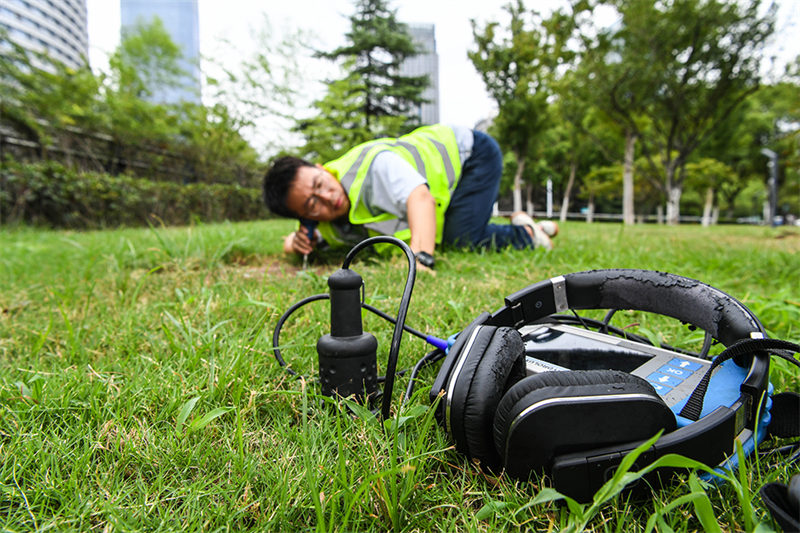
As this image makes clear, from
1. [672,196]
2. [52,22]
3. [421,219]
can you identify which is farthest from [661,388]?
[52,22]

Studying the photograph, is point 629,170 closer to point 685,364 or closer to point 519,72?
point 519,72

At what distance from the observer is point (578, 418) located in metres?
0.55

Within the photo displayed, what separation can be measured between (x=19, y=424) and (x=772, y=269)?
3.83 metres

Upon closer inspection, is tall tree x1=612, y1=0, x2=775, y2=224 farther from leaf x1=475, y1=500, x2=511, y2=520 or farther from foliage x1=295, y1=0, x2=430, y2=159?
leaf x1=475, y1=500, x2=511, y2=520

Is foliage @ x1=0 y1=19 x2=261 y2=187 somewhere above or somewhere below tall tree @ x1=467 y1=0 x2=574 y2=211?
below

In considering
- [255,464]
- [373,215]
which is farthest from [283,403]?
[373,215]

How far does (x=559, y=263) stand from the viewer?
107 inches

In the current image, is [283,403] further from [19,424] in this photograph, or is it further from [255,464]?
[19,424]

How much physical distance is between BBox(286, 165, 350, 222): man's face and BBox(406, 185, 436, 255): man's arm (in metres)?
0.61

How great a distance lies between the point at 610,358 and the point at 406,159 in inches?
93.7

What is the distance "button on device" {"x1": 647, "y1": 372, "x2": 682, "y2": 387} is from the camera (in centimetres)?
76

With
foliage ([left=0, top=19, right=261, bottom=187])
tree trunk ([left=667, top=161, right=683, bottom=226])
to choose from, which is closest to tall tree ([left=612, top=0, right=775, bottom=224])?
tree trunk ([left=667, top=161, right=683, bottom=226])

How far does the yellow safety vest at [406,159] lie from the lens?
9.55 ft

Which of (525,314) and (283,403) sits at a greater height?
(525,314)
